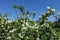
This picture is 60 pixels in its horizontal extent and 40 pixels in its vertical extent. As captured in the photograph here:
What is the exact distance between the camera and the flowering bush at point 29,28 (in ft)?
29.3

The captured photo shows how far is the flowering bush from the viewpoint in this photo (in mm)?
8930

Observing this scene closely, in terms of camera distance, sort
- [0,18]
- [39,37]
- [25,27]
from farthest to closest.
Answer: [0,18] → [39,37] → [25,27]

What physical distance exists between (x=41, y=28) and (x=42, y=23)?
A: 0.22 meters

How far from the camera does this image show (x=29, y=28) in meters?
8.84

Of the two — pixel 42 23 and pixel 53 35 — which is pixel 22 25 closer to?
pixel 42 23

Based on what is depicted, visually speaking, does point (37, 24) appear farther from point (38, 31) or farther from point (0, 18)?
point (0, 18)

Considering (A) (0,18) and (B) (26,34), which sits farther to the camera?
(A) (0,18)

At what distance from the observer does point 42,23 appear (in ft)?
29.9

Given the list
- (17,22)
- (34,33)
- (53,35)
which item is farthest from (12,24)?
(53,35)

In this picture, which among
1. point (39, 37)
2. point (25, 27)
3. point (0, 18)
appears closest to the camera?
point (25, 27)

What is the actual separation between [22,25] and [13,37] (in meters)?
0.71

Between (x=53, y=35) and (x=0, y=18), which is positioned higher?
(x=0, y=18)

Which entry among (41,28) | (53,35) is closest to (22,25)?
(41,28)

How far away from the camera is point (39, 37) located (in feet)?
31.1
